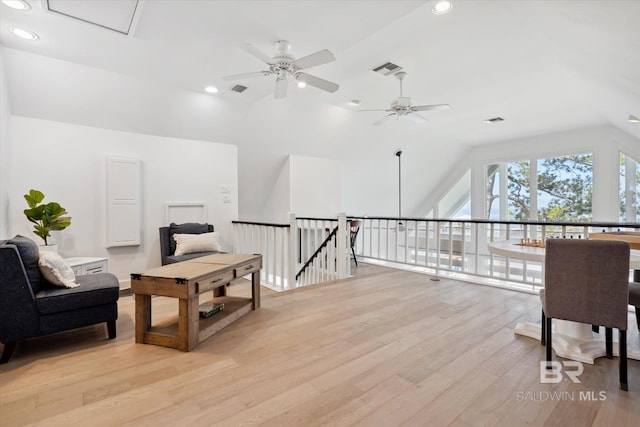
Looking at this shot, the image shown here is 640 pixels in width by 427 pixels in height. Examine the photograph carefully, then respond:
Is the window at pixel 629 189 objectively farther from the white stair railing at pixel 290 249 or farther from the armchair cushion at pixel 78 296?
the armchair cushion at pixel 78 296

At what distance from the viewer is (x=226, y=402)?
1.75m

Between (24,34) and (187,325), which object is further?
(24,34)

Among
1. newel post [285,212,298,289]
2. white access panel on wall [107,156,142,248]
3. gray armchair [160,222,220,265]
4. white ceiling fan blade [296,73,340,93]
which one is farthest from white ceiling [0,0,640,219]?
newel post [285,212,298,289]

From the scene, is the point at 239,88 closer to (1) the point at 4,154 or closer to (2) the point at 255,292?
(1) the point at 4,154

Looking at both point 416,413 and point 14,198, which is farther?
point 14,198

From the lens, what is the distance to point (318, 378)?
78.3 inches

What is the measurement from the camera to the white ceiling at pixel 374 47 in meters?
2.55

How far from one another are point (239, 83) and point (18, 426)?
3.97m

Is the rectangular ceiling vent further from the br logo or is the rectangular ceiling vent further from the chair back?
the br logo

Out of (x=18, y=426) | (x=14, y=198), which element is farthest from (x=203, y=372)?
(x=14, y=198)

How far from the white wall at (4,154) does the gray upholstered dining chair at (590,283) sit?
5.19 metres

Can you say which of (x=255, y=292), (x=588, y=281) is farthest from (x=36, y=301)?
(x=588, y=281)

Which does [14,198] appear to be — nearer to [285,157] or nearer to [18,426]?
[18,426]

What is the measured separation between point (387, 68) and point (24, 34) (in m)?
3.99
